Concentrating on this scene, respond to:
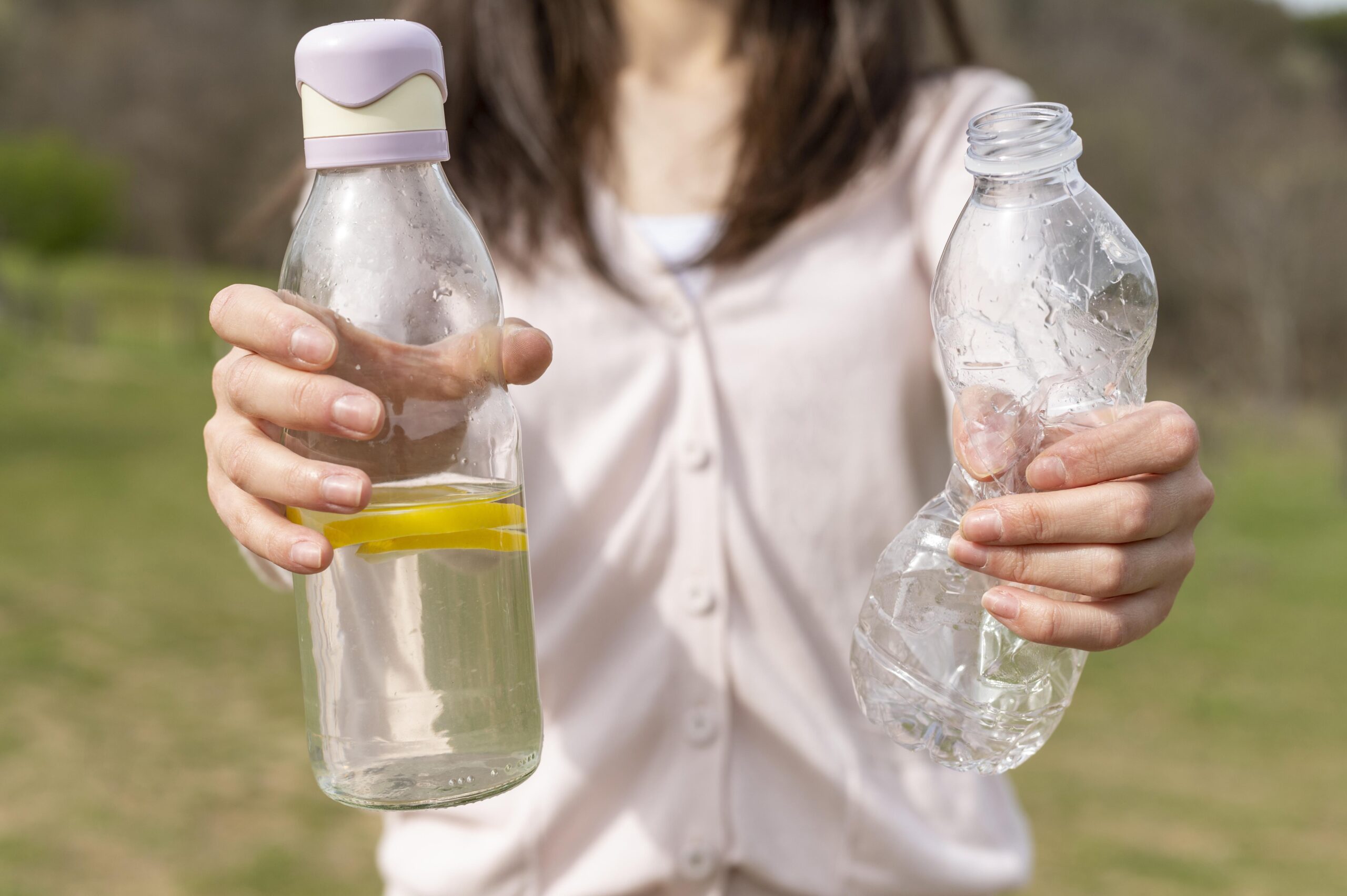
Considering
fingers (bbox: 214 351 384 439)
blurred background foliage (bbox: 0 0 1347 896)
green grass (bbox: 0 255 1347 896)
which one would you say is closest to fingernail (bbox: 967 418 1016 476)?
fingers (bbox: 214 351 384 439)

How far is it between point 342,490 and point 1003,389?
0.53 meters

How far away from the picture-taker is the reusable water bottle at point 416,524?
1026mm

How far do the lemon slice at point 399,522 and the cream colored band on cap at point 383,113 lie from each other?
29 centimetres

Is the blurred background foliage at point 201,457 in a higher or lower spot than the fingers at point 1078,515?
lower

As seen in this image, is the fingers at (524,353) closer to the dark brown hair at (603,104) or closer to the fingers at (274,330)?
the fingers at (274,330)

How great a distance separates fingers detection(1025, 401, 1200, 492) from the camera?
3.02 ft

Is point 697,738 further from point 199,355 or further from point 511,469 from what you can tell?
point 199,355

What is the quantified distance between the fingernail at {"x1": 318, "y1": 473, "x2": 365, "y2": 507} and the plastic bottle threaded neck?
20.6 inches

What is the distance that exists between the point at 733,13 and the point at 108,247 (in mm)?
24969

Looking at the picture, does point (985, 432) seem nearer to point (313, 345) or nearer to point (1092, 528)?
point (1092, 528)

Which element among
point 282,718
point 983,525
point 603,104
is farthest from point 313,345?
point 282,718

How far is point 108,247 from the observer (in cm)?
2412

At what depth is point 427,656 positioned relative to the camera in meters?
1.08

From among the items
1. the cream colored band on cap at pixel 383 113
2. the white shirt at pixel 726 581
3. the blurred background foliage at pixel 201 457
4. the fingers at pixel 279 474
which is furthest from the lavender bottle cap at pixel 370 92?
the blurred background foliage at pixel 201 457
